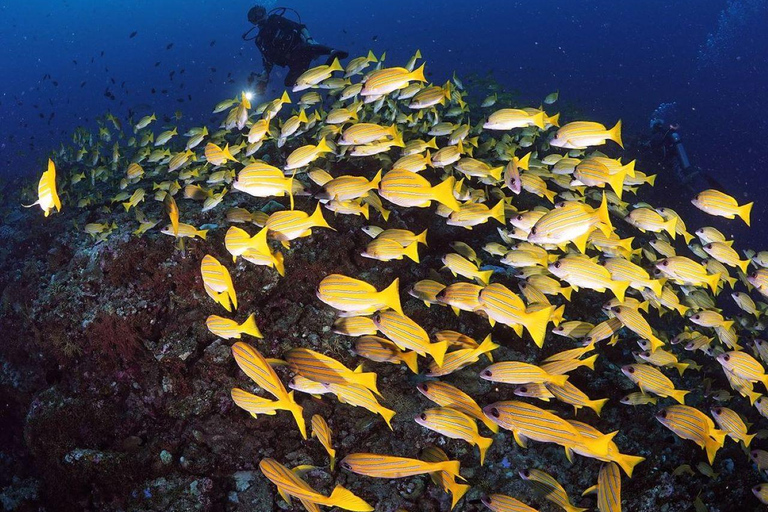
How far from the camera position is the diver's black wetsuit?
1266cm

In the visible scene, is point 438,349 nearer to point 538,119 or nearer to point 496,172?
point 496,172

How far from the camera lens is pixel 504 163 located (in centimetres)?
778

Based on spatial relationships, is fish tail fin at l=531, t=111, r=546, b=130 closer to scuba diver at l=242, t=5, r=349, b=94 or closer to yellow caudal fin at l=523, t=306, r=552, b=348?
yellow caudal fin at l=523, t=306, r=552, b=348

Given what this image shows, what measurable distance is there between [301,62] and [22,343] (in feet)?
34.0

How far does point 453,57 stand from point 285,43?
5520cm

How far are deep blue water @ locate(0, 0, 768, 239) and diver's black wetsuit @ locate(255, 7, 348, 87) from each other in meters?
2.83

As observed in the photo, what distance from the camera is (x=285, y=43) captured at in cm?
1271

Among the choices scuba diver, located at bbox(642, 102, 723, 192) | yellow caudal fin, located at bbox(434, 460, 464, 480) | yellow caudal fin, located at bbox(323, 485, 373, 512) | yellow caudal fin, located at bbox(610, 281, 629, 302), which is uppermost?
yellow caudal fin, located at bbox(610, 281, 629, 302)

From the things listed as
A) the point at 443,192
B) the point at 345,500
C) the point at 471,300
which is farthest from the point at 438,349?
the point at 443,192

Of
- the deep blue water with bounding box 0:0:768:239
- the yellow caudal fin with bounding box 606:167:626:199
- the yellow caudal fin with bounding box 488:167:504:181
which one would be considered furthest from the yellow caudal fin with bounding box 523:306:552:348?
the deep blue water with bounding box 0:0:768:239

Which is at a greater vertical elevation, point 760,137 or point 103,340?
point 103,340

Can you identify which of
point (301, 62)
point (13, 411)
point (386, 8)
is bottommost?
point (13, 411)

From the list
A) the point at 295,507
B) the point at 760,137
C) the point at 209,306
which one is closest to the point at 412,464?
the point at 295,507

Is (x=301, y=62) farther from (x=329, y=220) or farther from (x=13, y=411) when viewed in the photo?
(x=13, y=411)
